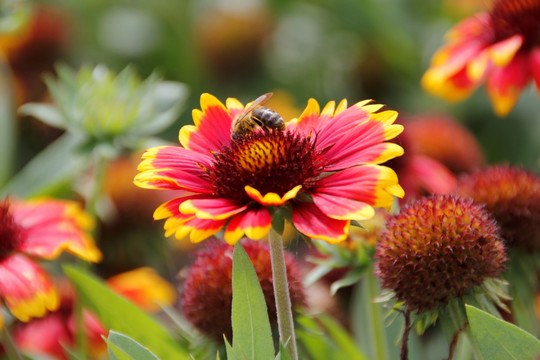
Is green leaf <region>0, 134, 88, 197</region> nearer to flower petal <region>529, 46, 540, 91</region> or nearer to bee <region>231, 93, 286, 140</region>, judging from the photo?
bee <region>231, 93, 286, 140</region>

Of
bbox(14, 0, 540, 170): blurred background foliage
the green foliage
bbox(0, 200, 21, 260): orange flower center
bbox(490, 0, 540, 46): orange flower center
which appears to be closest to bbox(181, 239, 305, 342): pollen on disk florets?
bbox(0, 200, 21, 260): orange flower center

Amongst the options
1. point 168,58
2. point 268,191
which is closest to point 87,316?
point 268,191

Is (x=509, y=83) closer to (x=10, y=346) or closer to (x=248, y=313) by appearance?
(x=248, y=313)

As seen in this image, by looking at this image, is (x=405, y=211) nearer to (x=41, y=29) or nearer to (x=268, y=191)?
(x=268, y=191)

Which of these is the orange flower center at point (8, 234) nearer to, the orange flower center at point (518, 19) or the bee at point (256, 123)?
the bee at point (256, 123)

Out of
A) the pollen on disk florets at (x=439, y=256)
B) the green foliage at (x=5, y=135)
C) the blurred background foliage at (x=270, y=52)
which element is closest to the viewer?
the pollen on disk florets at (x=439, y=256)

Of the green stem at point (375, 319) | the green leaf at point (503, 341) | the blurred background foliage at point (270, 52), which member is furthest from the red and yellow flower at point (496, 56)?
the blurred background foliage at point (270, 52)

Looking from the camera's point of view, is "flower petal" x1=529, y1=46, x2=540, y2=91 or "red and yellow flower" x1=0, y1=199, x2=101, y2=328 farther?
A: "flower petal" x1=529, y1=46, x2=540, y2=91
